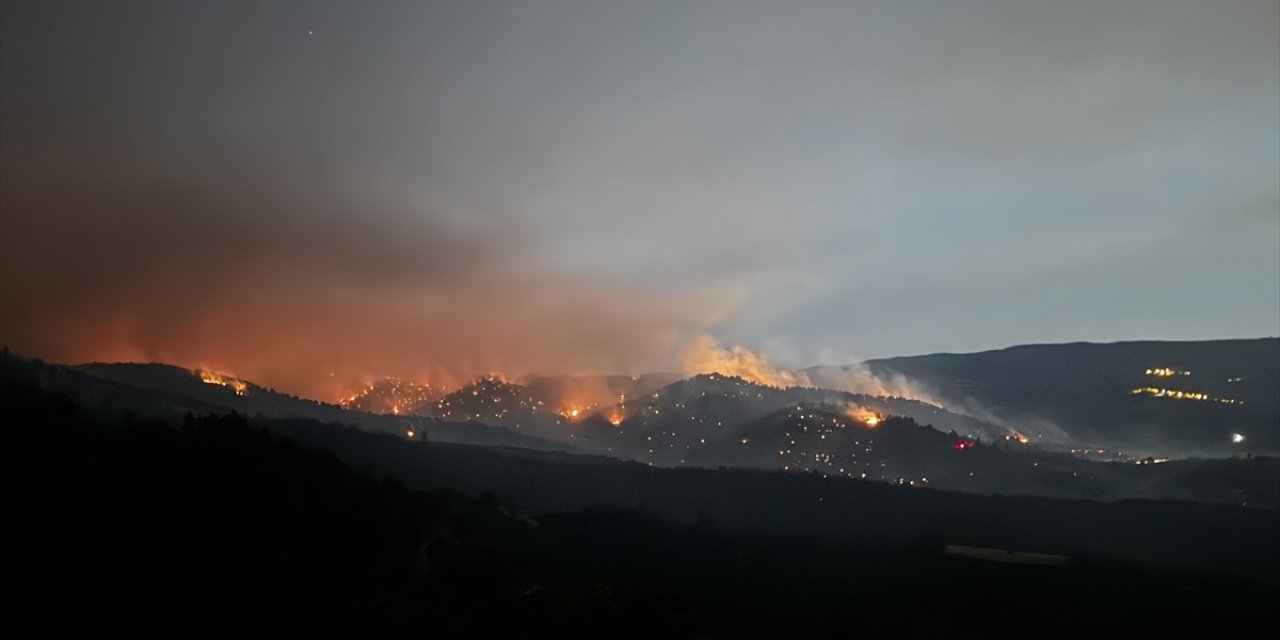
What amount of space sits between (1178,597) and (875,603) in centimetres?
2594

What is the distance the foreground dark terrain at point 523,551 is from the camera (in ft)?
127

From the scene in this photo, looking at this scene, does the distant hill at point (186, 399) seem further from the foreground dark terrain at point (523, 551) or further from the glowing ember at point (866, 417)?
the glowing ember at point (866, 417)

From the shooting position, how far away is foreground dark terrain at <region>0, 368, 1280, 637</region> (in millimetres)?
38750

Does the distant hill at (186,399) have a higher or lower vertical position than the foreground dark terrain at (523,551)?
higher

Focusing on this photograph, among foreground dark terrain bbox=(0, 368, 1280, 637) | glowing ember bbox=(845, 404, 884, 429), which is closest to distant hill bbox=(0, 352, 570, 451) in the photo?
foreground dark terrain bbox=(0, 368, 1280, 637)

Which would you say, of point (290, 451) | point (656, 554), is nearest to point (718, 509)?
point (656, 554)

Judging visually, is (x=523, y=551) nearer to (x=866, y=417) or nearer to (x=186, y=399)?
(x=186, y=399)

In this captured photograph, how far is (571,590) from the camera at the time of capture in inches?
1994

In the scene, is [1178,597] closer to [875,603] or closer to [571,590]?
[875,603]

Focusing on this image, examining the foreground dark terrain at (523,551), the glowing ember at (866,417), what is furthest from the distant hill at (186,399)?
the glowing ember at (866,417)

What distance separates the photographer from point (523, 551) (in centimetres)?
7269

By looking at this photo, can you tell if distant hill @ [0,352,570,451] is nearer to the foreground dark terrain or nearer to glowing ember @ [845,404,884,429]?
the foreground dark terrain

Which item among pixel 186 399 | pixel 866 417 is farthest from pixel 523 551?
pixel 866 417

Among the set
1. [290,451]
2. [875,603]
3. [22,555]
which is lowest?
[875,603]
